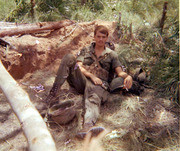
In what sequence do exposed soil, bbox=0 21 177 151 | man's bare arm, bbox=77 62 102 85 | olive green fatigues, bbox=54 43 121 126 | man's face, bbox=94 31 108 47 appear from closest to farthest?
exposed soil, bbox=0 21 177 151 < olive green fatigues, bbox=54 43 121 126 < man's bare arm, bbox=77 62 102 85 < man's face, bbox=94 31 108 47

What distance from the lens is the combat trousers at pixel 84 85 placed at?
2.43 m

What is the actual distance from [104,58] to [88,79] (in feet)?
1.62

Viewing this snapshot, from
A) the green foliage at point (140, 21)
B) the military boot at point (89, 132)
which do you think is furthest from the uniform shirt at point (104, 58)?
the military boot at point (89, 132)

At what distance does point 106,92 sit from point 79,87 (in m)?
0.48

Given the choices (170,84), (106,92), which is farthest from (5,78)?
(170,84)

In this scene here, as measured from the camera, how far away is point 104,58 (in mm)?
2939

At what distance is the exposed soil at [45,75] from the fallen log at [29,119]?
3.12 ft

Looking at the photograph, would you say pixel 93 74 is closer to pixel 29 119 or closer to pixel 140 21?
pixel 29 119

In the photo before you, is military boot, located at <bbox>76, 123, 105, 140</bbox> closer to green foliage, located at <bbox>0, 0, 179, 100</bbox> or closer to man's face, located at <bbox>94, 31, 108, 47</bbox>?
man's face, located at <bbox>94, 31, 108, 47</bbox>

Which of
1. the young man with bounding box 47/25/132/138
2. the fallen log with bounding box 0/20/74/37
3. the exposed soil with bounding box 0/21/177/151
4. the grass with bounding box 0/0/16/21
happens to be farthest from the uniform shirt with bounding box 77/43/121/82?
the grass with bounding box 0/0/16/21

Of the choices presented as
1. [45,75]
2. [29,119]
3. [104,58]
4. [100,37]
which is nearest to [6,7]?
[45,75]

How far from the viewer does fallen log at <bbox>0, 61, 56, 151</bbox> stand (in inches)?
40.8

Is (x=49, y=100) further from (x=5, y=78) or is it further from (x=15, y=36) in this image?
(x=15, y=36)

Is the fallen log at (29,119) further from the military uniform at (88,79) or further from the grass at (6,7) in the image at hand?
the grass at (6,7)
